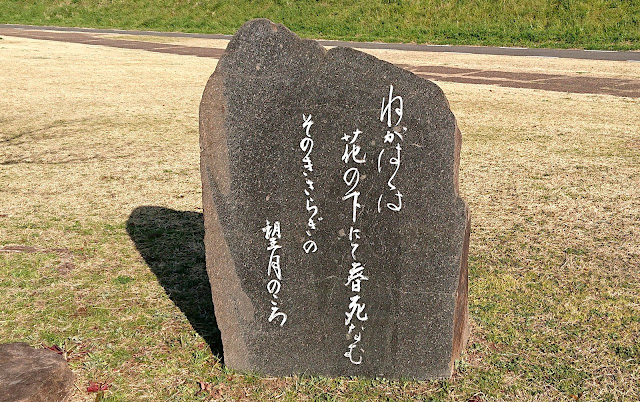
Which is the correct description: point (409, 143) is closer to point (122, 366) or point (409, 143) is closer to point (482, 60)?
point (122, 366)

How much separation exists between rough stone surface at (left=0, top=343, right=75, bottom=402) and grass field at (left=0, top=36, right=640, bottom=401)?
186 millimetres

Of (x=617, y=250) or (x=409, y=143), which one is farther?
(x=617, y=250)

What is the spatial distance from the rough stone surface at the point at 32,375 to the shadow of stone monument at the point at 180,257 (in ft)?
2.56

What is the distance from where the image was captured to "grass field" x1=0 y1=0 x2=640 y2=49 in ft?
68.3

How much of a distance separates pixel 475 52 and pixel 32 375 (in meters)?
17.8

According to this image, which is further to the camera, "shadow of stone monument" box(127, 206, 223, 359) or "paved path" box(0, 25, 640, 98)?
"paved path" box(0, 25, 640, 98)

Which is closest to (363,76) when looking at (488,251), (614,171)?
(488,251)

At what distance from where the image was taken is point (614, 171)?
699 centimetres

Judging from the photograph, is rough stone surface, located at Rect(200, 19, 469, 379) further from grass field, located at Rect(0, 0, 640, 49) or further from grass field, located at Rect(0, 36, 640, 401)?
A: grass field, located at Rect(0, 0, 640, 49)

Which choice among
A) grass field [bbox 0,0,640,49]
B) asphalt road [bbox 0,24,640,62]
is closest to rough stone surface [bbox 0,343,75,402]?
asphalt road [bbox 0,24,640,62]

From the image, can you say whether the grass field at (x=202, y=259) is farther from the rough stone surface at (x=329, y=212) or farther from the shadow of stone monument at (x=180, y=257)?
the rough stone surface at (x=329, y=212)

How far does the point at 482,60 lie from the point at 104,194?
→ 12.8 metres

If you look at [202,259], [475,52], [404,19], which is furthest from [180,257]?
[404,19]

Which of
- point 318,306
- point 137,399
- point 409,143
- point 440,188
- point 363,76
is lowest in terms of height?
point 137,399
